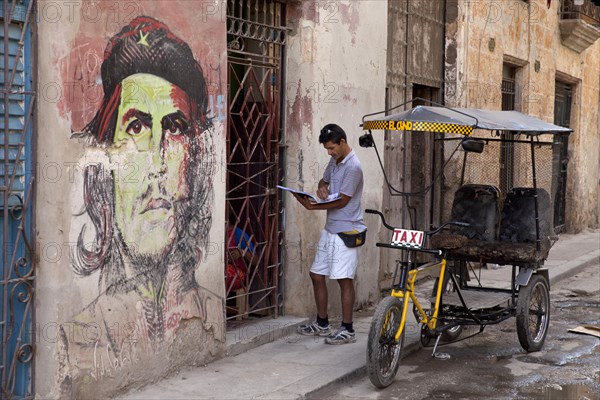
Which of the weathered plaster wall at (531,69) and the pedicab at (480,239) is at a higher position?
the weathered plaster wall at (531,69)

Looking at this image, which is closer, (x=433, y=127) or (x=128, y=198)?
(x=128, y=198)

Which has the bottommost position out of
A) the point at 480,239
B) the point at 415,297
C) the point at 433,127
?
the point at 415,297

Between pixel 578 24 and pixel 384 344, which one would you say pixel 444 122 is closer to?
pixel 384 344

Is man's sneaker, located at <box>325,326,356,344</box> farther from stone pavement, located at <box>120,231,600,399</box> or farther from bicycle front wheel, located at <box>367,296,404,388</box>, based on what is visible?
bicycle front wheel, located at <box>367,296,404,388</box>

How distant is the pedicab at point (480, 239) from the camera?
6.79m

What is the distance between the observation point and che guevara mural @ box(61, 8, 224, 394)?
5691mm

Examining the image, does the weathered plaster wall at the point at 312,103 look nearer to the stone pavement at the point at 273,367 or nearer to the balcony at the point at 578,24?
the stone pavement at the point at 273,367

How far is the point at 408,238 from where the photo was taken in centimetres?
681

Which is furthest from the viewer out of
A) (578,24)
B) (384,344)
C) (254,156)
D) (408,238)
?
(578,24)

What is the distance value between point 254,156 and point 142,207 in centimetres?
200

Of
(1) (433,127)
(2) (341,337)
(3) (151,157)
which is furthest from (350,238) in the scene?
(3) (151,157)

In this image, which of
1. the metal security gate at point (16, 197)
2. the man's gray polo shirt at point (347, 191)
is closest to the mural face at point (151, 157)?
the metal security gate at point (16, 197)

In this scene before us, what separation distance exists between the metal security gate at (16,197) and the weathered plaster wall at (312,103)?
3.33m

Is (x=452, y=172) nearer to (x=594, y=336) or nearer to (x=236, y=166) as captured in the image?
(x=594, y=336)
